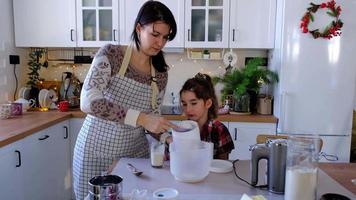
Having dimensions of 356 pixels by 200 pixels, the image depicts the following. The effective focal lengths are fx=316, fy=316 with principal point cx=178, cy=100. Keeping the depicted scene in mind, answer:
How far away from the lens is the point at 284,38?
2.36m

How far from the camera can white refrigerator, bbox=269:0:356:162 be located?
2.32m

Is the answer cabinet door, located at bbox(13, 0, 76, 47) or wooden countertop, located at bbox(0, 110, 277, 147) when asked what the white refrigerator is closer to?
wooden countertop, located at bbox(0, 110, 277, 147)

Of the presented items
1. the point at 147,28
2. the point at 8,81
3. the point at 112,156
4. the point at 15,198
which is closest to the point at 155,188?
the point at 112,156

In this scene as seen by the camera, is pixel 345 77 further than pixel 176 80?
No

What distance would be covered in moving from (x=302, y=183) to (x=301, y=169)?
40 millimetres

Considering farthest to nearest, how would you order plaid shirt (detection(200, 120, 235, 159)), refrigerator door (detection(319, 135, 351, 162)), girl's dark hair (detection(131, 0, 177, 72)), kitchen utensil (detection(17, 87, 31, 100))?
kitchen utensil (detection(17, 87, 31, 100)) < refrigerator door (detection(319, 135, 351, 162)) < plaid shirt (detection(200, 120, 235, 159)) < girl's dark hair (detection(131, 0, 177, 72))

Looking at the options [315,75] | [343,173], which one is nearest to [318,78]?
[315,75]

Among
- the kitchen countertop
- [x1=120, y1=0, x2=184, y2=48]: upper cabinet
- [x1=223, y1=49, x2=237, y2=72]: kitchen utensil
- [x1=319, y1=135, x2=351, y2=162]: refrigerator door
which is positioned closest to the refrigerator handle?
[x1=319, y1=135, x2=351, y2=162]: refrigerator door

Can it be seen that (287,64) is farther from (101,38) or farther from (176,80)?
(101,38)

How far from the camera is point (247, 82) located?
2.49 meters

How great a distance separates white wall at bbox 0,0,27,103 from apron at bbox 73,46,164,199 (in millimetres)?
1525

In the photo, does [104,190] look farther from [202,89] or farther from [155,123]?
[202,89]

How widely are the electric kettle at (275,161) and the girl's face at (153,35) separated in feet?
1.96

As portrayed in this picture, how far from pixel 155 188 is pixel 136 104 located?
0.50 meters
